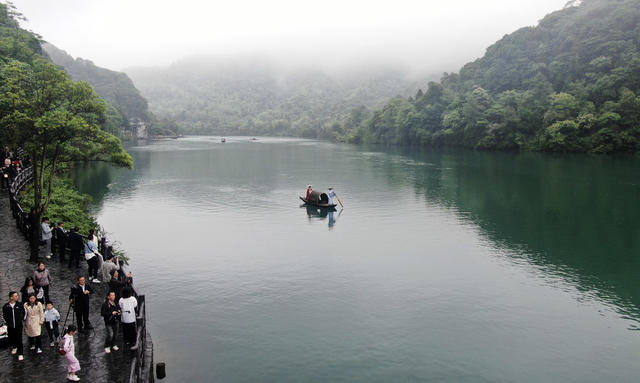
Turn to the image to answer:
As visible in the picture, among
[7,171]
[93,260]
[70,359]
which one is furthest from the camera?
[7,171]

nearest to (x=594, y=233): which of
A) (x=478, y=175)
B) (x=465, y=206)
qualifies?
(x=465, y=206)

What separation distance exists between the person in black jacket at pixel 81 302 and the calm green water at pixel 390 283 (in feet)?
10.0

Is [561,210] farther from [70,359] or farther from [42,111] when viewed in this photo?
[70,359]

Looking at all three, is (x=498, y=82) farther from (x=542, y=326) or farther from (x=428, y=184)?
(x=542, y=326)

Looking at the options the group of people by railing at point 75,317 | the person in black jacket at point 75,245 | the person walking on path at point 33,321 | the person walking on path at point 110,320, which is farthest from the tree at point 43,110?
the person walking on path at point 110,320

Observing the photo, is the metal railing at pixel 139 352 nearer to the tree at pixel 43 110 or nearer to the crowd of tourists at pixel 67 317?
the crowd of tourists at pixel 67 317

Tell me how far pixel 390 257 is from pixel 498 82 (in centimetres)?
11642

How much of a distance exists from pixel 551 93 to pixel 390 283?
10068 centimetres

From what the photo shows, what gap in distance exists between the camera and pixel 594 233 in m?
34.8

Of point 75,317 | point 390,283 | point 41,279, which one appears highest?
point 41,279

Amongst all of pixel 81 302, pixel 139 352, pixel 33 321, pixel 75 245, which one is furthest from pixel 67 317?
pixel 75 245

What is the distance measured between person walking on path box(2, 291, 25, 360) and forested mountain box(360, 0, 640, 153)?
10202cm

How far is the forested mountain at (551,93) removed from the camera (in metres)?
92.7

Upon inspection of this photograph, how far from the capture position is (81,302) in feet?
45.7
